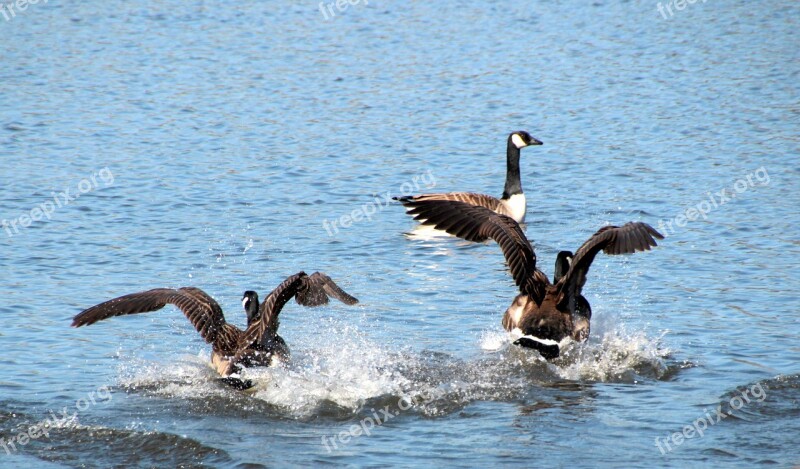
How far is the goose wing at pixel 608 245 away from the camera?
29.8 feet

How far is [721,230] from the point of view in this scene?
526 inches

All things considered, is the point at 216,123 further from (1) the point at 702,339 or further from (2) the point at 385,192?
(1) the point at 702,339

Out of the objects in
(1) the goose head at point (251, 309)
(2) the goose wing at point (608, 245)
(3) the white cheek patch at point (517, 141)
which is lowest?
(1) the goose head at point (251, 309)

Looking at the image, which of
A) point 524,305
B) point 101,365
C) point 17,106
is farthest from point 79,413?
point 17,106

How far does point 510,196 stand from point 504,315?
15.8 feet

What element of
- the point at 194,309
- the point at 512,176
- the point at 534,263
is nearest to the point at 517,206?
the point at 512,176

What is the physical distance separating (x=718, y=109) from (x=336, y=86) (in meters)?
7.55
